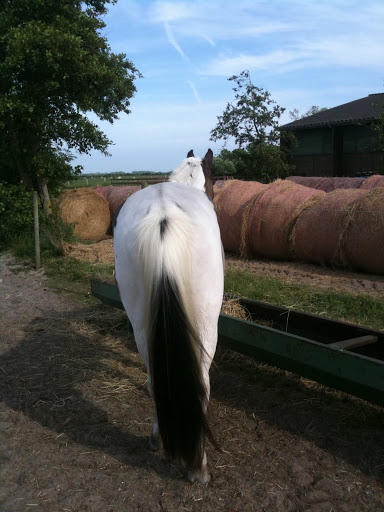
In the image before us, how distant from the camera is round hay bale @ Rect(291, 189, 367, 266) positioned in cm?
745

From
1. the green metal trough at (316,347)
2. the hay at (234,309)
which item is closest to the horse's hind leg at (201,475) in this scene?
the green metal trough at (316,347)

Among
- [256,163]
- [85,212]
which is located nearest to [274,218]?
[85,212]

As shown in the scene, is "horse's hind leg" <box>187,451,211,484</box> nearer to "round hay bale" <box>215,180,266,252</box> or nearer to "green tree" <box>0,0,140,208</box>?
"round hay bale" <box>215,180,266,252</box>

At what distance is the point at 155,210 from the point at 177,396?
0.95 m

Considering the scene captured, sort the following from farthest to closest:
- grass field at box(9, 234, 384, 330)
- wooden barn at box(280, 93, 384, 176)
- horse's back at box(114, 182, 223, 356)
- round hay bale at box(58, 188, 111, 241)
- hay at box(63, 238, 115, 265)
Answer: wooden barn at box(280, 93, 384, 176) < round hay bale at box(58, 188, 111, 241) < hay at box(63, 238, 115, 265) < grass field at box(9, 234, 384, 330) < horse's back at box(114, 182, 223, 356)

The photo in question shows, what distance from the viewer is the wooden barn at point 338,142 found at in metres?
22.4

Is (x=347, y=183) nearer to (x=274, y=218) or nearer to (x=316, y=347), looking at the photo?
(x=274, y=218)

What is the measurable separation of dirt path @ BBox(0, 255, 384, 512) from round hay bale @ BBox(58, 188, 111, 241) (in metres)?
8.11

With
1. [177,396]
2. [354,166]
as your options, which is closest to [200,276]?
[177,396]

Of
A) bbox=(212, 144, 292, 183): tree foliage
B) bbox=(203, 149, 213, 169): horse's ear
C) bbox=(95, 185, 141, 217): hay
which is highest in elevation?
bbox=(212, 144, 292, 183): tree foliage

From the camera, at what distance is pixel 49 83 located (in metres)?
10.4

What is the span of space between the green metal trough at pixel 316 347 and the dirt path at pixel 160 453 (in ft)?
1.27

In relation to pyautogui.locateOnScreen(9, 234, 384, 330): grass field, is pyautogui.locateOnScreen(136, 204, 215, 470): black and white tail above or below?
above

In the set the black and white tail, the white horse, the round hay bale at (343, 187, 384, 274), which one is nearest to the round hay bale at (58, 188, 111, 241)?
the round hay bale at (343, 187, 384, 274)
